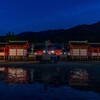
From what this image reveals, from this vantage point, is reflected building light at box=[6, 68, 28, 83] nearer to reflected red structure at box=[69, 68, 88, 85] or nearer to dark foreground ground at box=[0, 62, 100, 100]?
dark foreground ground at box=[0, 62, 100, 100]

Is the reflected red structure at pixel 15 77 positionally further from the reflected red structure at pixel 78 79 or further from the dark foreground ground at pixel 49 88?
the reflected red structure at pixel 78 79

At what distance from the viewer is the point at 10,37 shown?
1909 inches

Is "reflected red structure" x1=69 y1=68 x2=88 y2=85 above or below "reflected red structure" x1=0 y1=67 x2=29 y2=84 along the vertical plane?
below

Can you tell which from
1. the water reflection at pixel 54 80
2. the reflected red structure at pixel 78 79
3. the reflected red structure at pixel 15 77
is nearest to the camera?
the water reflection at pixel 54 80

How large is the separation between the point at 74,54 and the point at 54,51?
24.5 metres

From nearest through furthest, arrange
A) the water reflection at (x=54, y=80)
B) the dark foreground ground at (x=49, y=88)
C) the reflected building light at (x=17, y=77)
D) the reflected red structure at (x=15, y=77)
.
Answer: the dark foreground ground at (x=49, y=88) → the water reflection at (x=54, y=80) → the reflected red structure at (x=15, y=77) → the reflected building light at (x=17, y=77)

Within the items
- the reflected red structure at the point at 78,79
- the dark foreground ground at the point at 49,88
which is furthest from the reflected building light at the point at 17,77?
the reflected red structure at the point at 78,79

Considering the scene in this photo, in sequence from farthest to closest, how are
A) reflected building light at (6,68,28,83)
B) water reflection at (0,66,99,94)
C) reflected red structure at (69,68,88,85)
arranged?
reflected building light at (6,68,28,83) < reflected red structure at (69,68,88,85) < water reflection at (0,66,99,94)

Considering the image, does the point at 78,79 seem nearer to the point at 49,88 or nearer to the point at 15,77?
the point at 49,88

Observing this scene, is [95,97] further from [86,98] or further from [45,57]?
[45,57]

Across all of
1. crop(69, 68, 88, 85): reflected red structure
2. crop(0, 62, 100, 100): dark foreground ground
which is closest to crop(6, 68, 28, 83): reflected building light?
crop(0, 62, 100, 100): dark foreground ground

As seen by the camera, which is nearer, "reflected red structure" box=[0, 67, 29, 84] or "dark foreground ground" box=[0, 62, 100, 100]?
"dark foreground ground" box=[0, 62, 100, 100]

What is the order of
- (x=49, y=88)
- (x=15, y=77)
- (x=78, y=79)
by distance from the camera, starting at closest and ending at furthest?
(x=49, y=88)
(x=78, y=79)
(x=15, y=77)

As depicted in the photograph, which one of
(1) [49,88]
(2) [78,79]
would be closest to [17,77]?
(1) [49,88]
